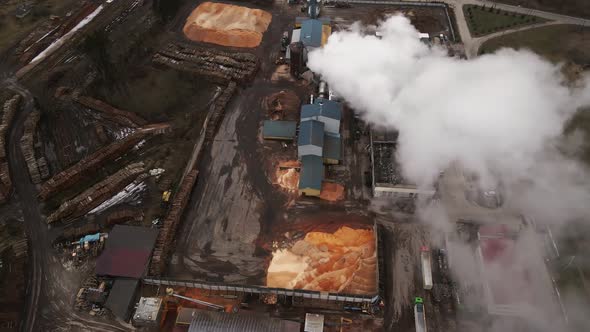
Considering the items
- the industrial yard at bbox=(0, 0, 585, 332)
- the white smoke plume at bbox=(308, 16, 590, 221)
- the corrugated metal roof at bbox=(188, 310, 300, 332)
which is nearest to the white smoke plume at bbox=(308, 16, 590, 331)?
the white smoke plume at bbox=(308, 16, 590, 221)

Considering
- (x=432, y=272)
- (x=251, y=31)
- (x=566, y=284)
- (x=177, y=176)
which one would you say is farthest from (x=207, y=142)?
(x=566, y=284)

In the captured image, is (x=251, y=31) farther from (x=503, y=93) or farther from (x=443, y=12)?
(x=503, y=93)

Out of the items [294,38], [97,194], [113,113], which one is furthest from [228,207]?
[294,38]

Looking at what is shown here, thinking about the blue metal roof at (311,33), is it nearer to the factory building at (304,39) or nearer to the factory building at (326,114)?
the factory building at (304,39)

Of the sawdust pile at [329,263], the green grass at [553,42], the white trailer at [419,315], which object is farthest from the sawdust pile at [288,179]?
the green grass at [553,42]

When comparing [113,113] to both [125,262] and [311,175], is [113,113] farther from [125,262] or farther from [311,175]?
[311,175]

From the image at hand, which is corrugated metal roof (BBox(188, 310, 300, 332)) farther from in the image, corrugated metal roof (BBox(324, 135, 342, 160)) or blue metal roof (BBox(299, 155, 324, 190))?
corrugated metal roof (BBox(324, 135, 342, 160))

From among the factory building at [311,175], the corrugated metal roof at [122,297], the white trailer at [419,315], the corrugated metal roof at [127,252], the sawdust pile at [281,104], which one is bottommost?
the white trailer at [419,315]
